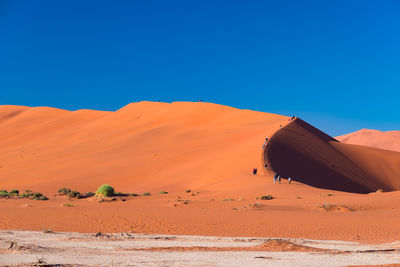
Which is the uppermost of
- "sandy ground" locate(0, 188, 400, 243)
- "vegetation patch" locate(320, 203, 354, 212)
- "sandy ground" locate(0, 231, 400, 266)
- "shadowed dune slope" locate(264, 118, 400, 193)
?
"shadowed dune slope" locate(264, 118, 400, 193)

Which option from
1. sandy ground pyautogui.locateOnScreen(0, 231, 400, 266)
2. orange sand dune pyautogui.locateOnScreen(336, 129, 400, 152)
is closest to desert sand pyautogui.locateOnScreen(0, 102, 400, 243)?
sandy ground pyautogui.locateOnScreen(0, 231, 400, 266)

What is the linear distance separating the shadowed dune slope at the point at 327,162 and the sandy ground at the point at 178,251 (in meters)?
23.5

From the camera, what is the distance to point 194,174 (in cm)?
4006

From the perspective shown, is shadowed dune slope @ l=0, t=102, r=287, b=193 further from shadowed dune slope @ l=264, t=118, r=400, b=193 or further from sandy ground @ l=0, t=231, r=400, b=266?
sandy ground @ l=0, t=231, r=400, b=266

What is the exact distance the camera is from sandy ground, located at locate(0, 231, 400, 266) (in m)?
10.4

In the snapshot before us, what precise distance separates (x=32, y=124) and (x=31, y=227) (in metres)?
74.8

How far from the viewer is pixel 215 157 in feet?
145

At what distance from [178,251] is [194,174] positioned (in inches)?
1101

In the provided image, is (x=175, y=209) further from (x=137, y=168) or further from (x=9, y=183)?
(x=9, y=183)

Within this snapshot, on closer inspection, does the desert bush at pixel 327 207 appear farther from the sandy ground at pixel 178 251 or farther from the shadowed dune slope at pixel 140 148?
the shadowed dune slope at pixel 140 148

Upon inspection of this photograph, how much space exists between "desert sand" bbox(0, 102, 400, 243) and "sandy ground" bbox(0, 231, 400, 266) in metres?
2.07

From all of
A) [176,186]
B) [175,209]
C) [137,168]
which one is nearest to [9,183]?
[137,168]

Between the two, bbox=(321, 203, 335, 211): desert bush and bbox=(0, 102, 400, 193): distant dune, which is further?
bbox=(0, 102, 400, 193): distant dune

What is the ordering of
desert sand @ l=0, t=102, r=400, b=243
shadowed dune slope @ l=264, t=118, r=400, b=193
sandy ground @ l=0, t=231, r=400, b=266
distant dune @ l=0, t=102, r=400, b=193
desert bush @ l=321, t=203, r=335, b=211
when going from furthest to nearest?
shadowed dune slope @ l=264, t=118, r=400, b=193, distant dune @ l=0, t=102, r=400, b=193, desert bush @ l=321, t=203, r=335, b=211, desert sand @ l=0, t=102, r=400, b=243, sandy ground @ l=0, t=231, r=400, b=266
